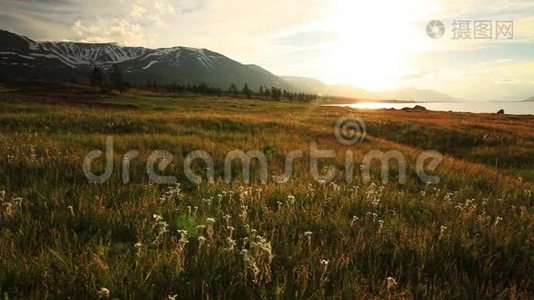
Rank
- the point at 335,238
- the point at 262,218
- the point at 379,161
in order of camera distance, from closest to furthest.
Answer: the point at 335,238 < the point at 262,218 < the point at 379,161

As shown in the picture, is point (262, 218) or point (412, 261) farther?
point (262, 218)

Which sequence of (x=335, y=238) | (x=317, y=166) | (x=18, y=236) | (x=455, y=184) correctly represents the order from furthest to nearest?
(x=317, y=166), (x=455, y=184), (x=335, y=238), (x=18, y=236)

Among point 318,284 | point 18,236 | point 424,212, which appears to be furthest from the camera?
point 424,212

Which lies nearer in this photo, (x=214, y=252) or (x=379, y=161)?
(x=214, y=252)

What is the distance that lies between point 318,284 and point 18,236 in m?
2.83

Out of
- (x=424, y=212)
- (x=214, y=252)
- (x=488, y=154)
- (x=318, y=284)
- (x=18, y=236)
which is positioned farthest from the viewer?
(x=488, y=154)

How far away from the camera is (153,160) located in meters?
9.48

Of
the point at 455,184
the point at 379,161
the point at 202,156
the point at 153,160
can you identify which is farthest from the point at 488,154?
the point at 153,160

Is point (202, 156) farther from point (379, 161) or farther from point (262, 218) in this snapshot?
point (262, 218)

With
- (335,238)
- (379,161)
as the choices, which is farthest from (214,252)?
(379,161)

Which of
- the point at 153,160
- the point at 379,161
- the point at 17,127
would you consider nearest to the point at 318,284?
the point at 153,160

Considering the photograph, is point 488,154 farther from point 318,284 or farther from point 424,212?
point 318,284

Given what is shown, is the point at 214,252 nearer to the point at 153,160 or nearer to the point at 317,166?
the point at 153,160

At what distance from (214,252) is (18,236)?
74.6 inches
